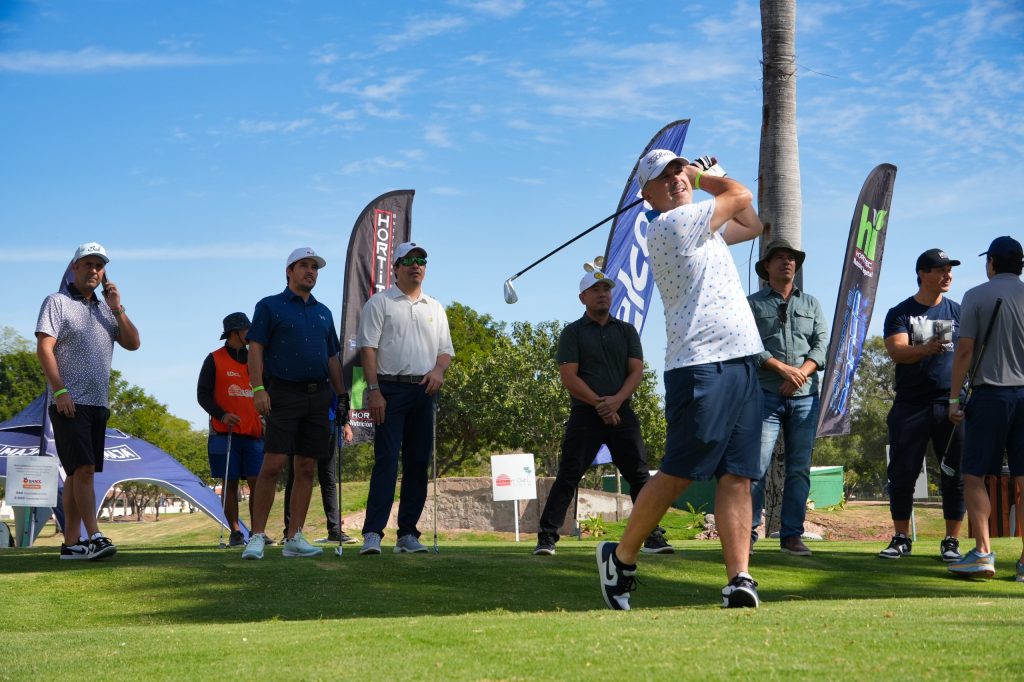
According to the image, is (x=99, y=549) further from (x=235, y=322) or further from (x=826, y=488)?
(x=826, y=488)

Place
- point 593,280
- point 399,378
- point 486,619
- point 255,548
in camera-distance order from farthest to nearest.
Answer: point 593,280, point 399,378, point 255,548, point 486,619

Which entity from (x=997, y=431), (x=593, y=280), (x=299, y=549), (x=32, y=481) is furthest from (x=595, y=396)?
(x=32, y=481)

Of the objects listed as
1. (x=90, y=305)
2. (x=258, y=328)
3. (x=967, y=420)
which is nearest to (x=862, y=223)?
(x=967, y=420)

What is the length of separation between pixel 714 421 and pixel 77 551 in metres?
4.61

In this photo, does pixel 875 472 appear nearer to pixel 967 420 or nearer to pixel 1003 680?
pixel 967 420

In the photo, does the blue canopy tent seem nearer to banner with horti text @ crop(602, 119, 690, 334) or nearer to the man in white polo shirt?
banner with horti text @ crop(602, 119, 690, 334)

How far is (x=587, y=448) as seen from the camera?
26.3 ft

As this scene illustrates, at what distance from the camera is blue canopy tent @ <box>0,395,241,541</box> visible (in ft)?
55.9

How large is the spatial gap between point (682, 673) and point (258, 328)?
4903mm

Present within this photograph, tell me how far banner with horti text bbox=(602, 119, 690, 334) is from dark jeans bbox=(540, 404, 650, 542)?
16.1 ft

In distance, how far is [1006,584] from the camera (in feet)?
22.5

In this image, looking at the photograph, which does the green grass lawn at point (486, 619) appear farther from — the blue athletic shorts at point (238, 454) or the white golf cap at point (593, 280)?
the blue athletic shorts at point (238, 454)

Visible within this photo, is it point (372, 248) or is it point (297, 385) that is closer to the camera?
point (297, 385)

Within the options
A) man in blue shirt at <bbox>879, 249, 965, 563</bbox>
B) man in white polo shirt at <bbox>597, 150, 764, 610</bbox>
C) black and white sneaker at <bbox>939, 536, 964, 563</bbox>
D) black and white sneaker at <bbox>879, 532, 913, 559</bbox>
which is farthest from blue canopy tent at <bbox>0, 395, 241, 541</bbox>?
man in white polo shirt at <bbox>597, 150, 764, 610</bbox>
